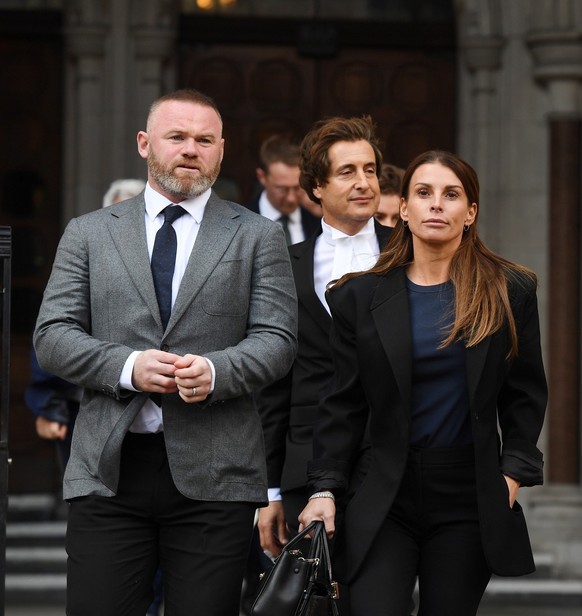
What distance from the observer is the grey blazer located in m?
4.39

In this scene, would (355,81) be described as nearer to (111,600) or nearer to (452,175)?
(452,175)

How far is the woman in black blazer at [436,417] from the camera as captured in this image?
14.7 feet

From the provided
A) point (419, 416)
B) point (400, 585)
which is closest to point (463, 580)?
point (400, 585)

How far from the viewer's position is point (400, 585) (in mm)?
4492

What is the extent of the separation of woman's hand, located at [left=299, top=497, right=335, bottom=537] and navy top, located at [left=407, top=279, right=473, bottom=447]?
1.03 ft

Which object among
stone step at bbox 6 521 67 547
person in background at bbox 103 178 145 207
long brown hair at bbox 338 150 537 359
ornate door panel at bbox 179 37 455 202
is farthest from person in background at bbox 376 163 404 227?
ornate door panel at bbox 179 37 455 202

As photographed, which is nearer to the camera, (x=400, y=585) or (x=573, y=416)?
(x=400, y=585)

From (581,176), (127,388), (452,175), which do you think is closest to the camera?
(127,388)

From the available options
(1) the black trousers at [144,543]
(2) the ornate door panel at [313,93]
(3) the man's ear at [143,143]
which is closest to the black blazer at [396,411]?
(1) the black trousers at [144,543]

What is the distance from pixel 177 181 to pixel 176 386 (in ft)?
2.12

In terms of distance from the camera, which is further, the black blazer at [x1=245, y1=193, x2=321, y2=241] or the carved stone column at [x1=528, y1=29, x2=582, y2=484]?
the carved stone column at [x1=528, y1=29, x2=582, y2=484]

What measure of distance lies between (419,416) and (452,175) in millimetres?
745

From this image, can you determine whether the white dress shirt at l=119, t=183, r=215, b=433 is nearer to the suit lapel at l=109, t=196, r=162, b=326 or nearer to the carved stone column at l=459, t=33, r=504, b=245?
the suit lapel at l=109, t=196, r=162, b=326

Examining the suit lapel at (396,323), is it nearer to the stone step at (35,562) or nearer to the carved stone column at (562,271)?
the stone step at (35,562)
